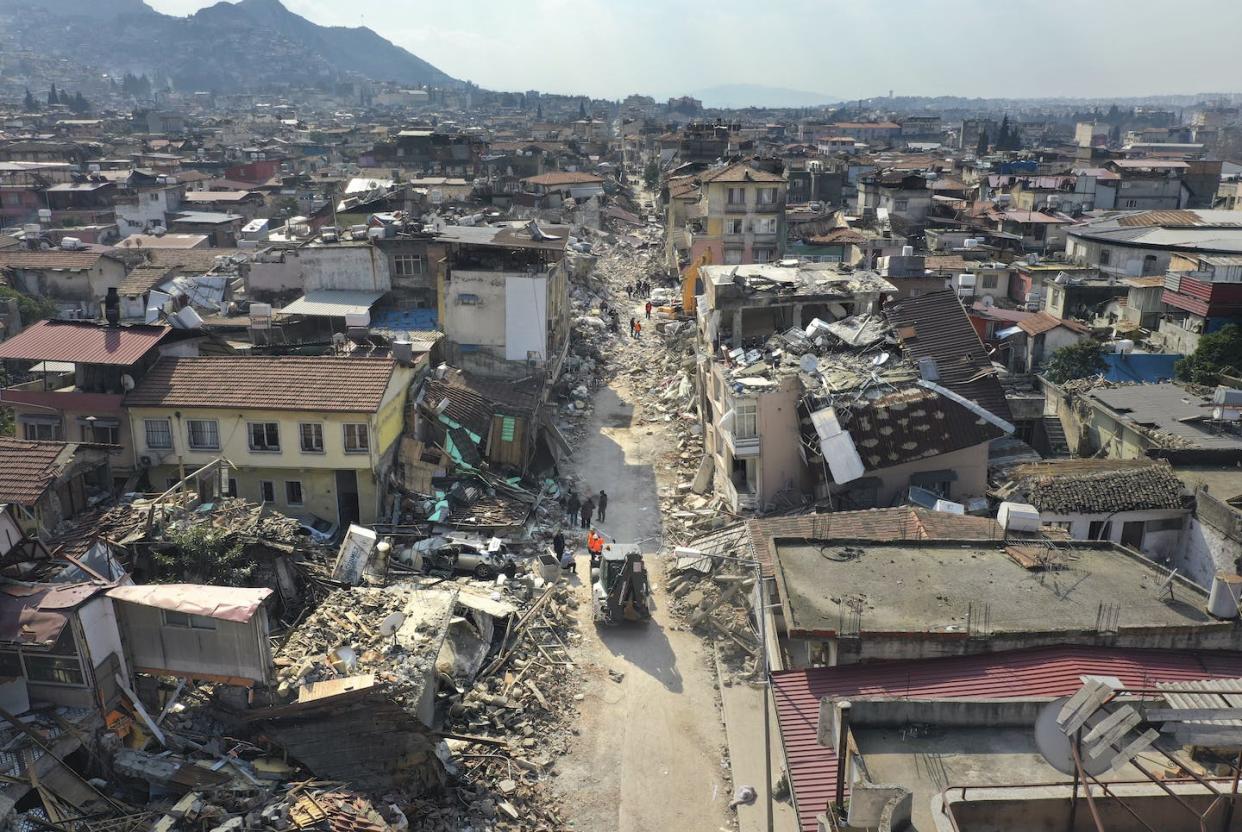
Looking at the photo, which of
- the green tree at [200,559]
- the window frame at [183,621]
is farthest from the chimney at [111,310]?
the window frame at [183,621]

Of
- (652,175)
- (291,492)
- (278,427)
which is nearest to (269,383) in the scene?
(278,427)

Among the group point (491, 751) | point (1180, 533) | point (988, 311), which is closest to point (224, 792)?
point (491, 751)

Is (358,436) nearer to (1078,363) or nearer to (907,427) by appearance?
(907,427)

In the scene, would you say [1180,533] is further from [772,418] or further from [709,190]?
[709,190]

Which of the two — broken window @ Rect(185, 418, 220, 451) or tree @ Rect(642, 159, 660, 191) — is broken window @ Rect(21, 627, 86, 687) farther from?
tree @ Rect(642, 159, 660, 191)

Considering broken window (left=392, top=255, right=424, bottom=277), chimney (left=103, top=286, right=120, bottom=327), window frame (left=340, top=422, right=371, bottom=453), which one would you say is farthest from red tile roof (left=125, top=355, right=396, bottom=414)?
broken window (left=392, top=255, right=424, bottom=277)
